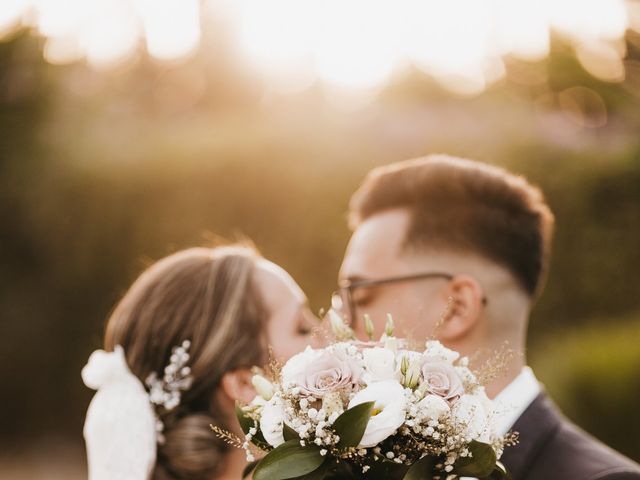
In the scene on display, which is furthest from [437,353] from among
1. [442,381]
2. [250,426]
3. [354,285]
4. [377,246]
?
[377,246]

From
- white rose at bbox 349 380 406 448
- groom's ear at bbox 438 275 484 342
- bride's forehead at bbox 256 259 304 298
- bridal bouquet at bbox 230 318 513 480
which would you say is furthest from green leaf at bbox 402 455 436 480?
bride's forehead at bbox 256 259 304 298

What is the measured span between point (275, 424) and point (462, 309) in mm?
1441

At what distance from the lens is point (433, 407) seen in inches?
82.9

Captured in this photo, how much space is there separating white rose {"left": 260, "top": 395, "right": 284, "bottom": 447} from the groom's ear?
1340mm

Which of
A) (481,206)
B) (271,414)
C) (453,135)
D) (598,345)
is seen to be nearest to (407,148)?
(453,135)

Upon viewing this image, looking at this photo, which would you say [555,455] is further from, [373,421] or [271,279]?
[271,279]

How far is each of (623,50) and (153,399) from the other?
866cm

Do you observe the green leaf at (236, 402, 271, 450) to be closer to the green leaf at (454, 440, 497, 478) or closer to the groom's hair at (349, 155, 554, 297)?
the green leaf at (454, 440, 497, 478)

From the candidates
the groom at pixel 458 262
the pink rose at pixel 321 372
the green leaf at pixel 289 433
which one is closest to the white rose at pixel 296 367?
the pink rose at pixel 321 372

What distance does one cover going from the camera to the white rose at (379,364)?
7.22ft

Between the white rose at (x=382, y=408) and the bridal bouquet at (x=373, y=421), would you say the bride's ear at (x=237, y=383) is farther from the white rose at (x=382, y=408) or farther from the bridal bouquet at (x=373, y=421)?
the white rose at (x=382, y=408)

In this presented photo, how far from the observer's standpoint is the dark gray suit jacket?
9.43 feet

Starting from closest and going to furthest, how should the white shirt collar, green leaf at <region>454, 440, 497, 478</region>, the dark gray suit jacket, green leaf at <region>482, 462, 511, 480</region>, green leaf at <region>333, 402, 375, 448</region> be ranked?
green leaf at <region>333, 402, 375, 448</region>
green leaf at <region>454, 440, 497, 478</region>
green leaf at <region>482, 462, 511, 480</region>
the dark gray suit jacket
the white shirt collar

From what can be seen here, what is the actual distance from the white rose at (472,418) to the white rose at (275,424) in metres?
0.46
